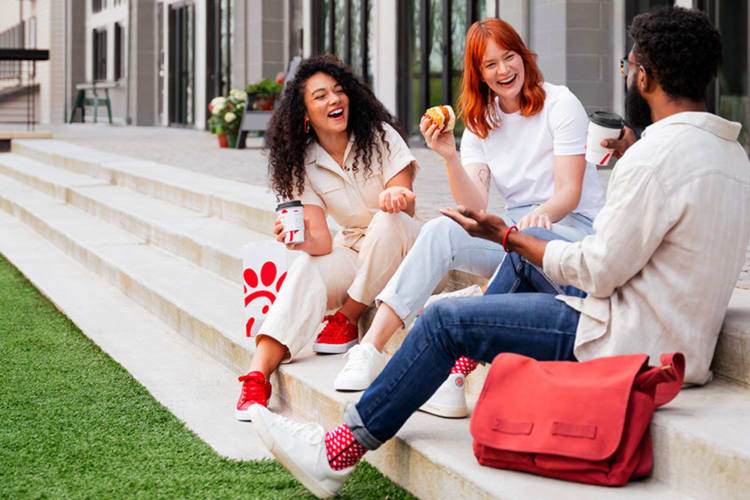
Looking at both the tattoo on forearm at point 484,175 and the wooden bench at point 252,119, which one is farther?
the wooden bench at point 252,119

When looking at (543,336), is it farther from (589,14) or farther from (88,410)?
(589,14)

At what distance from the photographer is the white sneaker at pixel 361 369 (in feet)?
11.3

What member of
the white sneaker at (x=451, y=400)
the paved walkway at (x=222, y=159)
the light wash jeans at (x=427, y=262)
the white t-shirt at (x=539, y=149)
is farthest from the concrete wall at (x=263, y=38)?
the white sneaker at (x=451, y=400)

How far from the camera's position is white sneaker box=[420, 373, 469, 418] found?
3152mm

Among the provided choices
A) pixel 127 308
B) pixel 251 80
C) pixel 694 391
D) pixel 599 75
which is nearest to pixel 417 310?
pixel 694 391

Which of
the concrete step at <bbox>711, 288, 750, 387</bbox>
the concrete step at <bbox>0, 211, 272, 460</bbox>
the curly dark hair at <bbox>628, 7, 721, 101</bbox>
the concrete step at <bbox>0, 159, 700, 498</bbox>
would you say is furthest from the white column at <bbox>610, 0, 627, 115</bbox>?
the curly dark hair at <bbox>628, 7, 721, 101</bbox>

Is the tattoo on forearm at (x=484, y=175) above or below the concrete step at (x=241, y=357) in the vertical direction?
above

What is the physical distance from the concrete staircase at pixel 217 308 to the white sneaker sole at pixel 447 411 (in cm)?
3

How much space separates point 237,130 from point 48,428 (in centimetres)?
1145

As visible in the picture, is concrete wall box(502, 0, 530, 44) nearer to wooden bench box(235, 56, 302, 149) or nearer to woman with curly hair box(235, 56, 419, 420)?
wooden bench box(235, 56, 302, 149)

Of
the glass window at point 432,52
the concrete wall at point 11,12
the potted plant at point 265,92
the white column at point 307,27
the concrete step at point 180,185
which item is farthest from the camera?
the concrete wall at point 11,12

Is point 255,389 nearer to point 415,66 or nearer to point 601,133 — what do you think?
point 601,133

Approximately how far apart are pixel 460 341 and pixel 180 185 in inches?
251

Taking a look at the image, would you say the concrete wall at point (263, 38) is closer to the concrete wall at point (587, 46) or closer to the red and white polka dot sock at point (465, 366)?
the concrete wall at point (587, 46)
